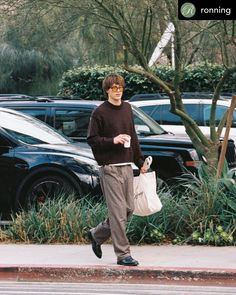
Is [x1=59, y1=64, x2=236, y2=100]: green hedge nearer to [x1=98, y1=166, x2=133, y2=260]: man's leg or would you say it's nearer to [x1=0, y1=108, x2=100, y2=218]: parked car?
[x1=0, y1=108, x2=100, y2=218]: parked car

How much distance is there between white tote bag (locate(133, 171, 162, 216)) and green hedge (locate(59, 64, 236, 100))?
15.5 m

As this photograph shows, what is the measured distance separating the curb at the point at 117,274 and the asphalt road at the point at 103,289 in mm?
177

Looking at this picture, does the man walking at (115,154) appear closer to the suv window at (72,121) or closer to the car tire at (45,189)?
the car tire at (45,189)

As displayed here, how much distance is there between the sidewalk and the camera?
320 inches

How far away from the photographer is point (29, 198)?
10.9 m

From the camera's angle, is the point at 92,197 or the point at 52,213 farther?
the point at 92,197

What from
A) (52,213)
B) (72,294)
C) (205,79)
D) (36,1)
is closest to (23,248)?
(52,213)

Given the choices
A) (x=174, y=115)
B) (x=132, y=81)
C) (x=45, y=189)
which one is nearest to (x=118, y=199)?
(x=45, y=189)

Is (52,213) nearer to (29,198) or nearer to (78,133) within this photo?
(29,198)

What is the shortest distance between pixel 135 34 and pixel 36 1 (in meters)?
1.55

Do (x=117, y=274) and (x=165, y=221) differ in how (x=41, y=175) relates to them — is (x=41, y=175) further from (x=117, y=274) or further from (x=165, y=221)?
(x=117, y=274)

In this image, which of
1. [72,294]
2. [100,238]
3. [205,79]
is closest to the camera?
[72,294]

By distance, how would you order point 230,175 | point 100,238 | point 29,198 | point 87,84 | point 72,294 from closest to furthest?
point 72,294, point 100,238, point 230,175, point 29,198, point 87,84

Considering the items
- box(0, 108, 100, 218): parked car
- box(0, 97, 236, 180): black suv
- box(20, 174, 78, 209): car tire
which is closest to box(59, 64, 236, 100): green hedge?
box(0, 97, 236, 180): black suv
